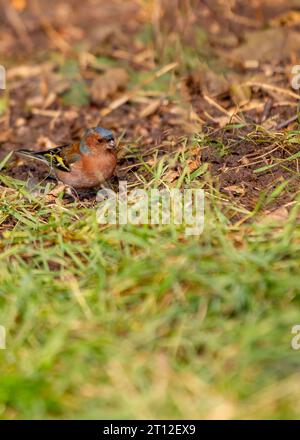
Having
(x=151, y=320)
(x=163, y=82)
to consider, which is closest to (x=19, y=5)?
(x=163, y=82)

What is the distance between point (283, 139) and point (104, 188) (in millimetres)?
1486

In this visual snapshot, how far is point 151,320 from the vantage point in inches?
170

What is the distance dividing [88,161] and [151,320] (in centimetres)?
237

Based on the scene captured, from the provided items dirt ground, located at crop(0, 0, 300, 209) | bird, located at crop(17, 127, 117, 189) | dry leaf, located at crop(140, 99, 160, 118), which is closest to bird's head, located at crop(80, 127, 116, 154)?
bird, located at crop(17, 127, 117, 189)

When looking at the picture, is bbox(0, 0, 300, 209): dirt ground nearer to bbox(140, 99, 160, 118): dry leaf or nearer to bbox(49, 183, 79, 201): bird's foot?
bbox(140, 99, 160, 118): dry leaf

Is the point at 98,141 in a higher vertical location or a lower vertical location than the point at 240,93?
higher

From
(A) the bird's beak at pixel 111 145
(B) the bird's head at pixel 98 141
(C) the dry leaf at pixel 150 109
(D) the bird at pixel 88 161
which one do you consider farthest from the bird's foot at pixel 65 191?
(C) the dry leaf at pixel 150 109

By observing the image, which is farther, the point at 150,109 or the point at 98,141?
the point at 150,109

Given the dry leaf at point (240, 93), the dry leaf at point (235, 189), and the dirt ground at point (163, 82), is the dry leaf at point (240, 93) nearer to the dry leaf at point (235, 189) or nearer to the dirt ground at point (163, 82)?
the dirt ground at point (163, 82)

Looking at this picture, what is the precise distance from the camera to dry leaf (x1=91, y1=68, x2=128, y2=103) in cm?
835

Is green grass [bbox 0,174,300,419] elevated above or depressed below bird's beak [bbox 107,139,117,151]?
above

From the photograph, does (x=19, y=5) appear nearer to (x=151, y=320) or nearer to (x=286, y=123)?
(x=286, y=123)

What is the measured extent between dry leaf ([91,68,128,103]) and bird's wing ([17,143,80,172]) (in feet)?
5.64
